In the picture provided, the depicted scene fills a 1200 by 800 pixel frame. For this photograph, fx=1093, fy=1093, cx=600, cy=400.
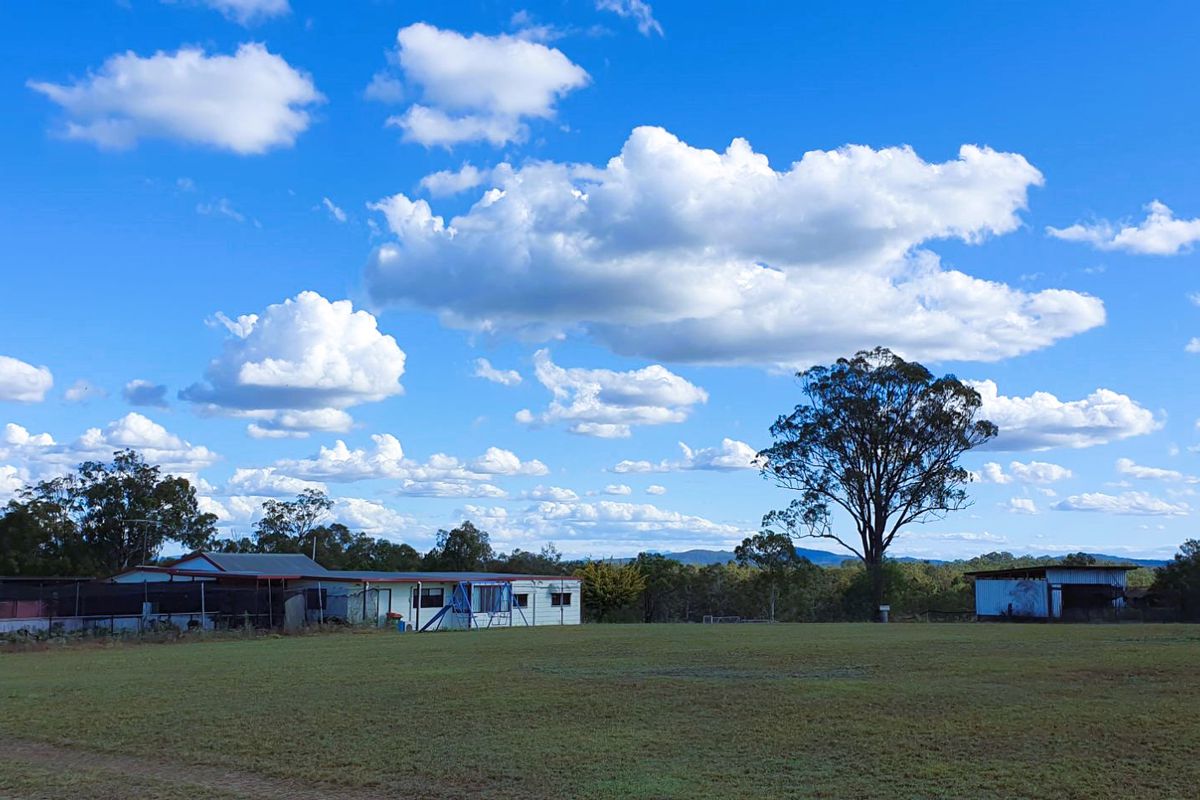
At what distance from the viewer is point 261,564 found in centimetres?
5188

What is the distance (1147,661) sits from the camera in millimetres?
21250

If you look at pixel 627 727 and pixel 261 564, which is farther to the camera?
pixel 261 564

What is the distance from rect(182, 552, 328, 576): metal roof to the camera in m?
49.3

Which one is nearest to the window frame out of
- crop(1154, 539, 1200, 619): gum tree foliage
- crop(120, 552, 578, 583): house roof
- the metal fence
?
crop(120, 552, 578, 583): house roof

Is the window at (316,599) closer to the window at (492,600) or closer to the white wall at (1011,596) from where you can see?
the window at (492,600)

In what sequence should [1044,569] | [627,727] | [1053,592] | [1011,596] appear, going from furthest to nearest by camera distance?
1. [1011,596]
2. [1044,569]
3. [1053,592]
4. [627,727]

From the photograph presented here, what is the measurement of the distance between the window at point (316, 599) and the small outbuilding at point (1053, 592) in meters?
32.3

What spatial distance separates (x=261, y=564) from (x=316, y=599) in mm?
7118

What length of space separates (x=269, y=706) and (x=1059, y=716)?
11.4 meters

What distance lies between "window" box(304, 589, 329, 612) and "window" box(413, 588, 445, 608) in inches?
153

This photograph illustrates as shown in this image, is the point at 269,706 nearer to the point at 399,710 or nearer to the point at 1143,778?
the point at 399,710

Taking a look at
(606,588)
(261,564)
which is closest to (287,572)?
(261,564)

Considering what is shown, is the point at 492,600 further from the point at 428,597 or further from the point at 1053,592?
the point at 1053,592

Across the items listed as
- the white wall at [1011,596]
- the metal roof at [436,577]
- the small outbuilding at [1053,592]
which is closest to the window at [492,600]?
the metal roof at [436,577]
